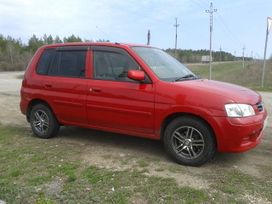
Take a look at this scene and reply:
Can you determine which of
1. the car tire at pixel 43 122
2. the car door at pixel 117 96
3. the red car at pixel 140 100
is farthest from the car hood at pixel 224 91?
the car tire at pixel 43 122

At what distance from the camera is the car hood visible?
4.85m

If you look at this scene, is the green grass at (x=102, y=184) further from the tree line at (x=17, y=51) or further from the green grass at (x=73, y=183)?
the tree line at (x=17, y=51)

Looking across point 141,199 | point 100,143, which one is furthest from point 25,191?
point 100,143

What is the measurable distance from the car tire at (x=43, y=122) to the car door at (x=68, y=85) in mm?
197

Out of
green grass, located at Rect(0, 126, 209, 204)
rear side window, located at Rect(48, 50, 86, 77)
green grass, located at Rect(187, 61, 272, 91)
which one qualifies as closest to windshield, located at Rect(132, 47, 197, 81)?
rear side window, located at Rect(48, 50, 86, 77)

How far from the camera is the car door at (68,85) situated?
20.2 ft

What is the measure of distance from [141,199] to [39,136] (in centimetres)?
346

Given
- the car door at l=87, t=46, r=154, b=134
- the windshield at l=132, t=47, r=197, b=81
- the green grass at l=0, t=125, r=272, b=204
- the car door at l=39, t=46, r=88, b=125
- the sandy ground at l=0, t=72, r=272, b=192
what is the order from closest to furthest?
1. the green grass at l=0, t=125, r=272, b=204
2. the sandy ground at l=0, t=72, r=272, b=192
3. the car door at l=87, t=46, r=154, b=134
4. the windshield at l=132, t=47, r=197, b=81
5. the car door at l=39, t=46, r=88, b=125

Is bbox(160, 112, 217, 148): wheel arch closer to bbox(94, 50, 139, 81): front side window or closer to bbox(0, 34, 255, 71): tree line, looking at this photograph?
bbox(94, 50, 139, 81): front side window

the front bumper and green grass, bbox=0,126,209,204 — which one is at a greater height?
the front bumper

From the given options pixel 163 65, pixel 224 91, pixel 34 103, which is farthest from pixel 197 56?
pixel 224 91

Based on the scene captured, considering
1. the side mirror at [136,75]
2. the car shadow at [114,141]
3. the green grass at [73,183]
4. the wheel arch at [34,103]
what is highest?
the side mirror at [136,75]

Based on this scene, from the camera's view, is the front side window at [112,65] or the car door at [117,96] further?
the front side window at [112,65]

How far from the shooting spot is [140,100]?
5391 mm
